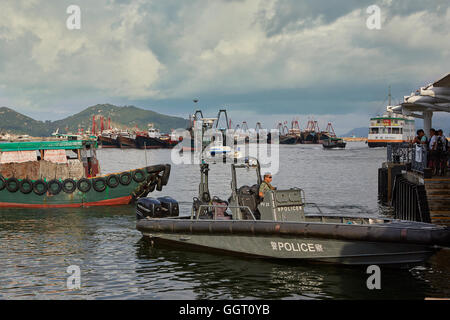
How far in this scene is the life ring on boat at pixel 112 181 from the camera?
94.2 feet

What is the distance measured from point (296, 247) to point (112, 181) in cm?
1666

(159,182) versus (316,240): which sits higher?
(159,182)

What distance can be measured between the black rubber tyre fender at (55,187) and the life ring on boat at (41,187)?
0.68 feet

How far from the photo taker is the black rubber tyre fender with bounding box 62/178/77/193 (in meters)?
28.2

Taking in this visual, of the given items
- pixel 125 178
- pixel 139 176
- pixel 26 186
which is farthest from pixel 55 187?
pixel 139 176

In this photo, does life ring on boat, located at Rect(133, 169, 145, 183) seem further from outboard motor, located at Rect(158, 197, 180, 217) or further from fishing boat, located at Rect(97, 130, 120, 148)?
fishing boat, located at Rect(97, 130, 120, 148)

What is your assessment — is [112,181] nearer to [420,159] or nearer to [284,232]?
[420,159]

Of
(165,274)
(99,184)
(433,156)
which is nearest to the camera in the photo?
(165,274)

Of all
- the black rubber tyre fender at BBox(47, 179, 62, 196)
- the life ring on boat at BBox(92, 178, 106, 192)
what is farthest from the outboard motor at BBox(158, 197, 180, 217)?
the black rubber tyre fender at BBox(47, 179, 62, 196)

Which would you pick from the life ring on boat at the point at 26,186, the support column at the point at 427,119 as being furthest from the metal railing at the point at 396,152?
the life ring on boat at the point at 26,186

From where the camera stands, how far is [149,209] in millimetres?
17828

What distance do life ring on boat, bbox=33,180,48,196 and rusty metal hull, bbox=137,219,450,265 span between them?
45.7 feet
